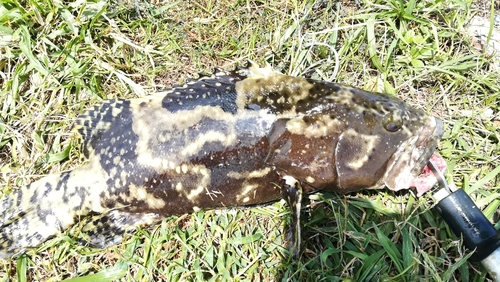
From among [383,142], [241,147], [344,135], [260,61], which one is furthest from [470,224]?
[260,61]

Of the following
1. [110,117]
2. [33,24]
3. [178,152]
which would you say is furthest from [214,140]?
[33,24]

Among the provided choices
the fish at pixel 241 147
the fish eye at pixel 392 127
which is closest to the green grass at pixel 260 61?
the fish at pixel 241 147

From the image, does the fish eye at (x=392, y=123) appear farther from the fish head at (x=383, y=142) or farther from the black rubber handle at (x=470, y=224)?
the black rubber handle at (x=470, y=224)

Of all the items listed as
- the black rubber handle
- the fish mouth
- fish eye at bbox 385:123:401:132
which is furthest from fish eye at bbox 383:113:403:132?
the black rubber handle

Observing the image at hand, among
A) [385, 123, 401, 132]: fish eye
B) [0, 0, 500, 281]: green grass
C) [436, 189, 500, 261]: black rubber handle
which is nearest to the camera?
[436, 189, 500, 261]: black rubber handle

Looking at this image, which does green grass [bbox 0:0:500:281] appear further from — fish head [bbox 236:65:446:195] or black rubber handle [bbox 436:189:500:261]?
fish head [bbox 236:65:446:195]

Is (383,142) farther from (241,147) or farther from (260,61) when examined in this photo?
(260,61)

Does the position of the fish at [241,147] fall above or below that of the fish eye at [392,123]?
below
